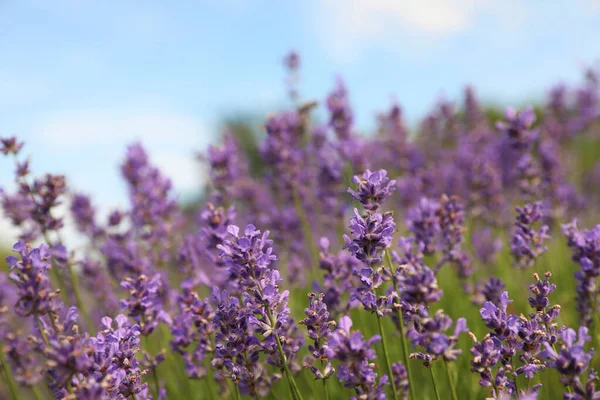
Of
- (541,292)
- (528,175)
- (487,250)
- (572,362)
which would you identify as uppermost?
(528,175)

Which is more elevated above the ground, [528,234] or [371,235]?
[528,234]

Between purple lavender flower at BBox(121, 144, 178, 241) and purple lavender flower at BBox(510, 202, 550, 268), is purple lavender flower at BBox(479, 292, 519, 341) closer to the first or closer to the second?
purple lavender flower at BBox(510, 202, 550, 268)

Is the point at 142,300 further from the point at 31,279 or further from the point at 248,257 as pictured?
the point at 248,257

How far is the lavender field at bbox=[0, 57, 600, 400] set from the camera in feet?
7.59

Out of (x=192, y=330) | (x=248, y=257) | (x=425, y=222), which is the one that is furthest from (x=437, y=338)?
(x=192, y=330)

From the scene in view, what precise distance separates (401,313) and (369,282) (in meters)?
0.28

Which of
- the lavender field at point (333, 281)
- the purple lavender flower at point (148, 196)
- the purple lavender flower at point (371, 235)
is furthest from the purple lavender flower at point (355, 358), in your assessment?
the purple lavender flower at point (148, 196)

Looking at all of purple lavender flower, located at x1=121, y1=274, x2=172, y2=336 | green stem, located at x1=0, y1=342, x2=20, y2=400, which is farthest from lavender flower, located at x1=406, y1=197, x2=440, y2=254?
green stem, located at x1=0, y1=342, x2=20, y2=400

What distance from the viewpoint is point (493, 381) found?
→ 227 cm

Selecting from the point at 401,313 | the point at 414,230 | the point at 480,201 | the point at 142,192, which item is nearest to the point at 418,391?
the point at 414,230

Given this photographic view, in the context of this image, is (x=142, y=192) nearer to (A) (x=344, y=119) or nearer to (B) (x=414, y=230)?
(A) (x=344, y=119)

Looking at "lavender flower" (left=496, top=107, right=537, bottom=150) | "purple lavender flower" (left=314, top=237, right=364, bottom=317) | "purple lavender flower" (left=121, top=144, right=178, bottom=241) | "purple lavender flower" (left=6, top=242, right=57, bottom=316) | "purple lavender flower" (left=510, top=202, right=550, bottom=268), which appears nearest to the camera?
"purple lavender flower" (left=6, top=242, right=57, bottom=316)

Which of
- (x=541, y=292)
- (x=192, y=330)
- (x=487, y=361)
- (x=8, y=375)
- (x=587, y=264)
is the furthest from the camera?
(x=192, y=330)

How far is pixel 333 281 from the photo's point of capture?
327 cm
